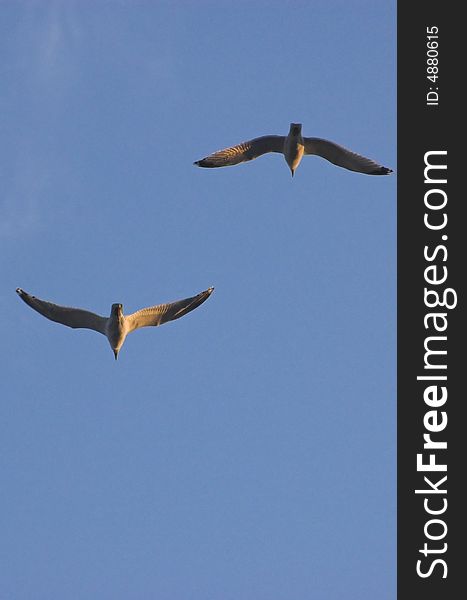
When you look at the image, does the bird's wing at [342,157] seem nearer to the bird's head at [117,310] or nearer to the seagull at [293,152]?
the seagull at [293,152]

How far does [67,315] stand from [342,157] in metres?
8.95

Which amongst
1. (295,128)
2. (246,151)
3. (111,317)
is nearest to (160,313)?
(111,317)

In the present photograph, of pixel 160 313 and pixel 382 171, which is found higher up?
pixel 382 171

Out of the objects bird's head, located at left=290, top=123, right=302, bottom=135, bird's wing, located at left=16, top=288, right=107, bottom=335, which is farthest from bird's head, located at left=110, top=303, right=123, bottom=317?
bird's head, located at left=290, top=123, right=302, bottom=135

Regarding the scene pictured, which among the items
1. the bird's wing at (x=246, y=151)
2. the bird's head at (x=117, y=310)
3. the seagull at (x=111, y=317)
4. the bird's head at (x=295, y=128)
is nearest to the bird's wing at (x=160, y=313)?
the seagull at (x=111, y=317)

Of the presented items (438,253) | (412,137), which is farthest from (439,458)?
(412,137)

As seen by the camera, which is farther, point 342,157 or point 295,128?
point 342,157

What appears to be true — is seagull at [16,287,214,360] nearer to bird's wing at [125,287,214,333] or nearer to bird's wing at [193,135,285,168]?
bird's wing at [125,287,214,333]

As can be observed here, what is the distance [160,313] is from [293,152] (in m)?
5.87

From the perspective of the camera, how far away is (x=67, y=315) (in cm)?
5303

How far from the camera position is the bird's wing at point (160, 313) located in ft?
173

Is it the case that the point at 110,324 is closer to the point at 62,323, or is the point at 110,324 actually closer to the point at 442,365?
the point at 62,323

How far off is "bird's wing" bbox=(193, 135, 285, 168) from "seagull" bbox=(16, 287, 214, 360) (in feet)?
11.7

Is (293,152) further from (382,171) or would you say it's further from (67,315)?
(67,315)
